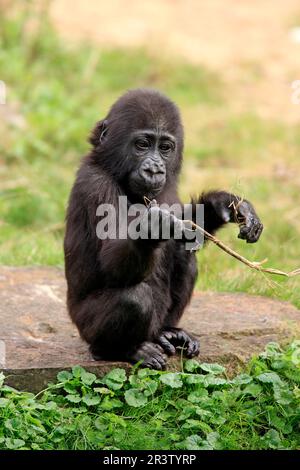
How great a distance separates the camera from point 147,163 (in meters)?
5.95

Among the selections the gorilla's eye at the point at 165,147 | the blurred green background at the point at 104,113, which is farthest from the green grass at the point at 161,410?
the blurred green background at the point at 104,113

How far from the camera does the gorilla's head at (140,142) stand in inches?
235

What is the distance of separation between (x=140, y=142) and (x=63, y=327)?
156cm

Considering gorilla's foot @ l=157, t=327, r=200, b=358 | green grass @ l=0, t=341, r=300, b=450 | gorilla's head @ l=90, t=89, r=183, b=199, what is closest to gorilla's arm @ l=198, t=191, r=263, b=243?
gorilla's head @ l=90, t=89, r=183, b=199

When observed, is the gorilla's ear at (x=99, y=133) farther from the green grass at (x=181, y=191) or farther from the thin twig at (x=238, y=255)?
the green grass at (x=181, y=191)

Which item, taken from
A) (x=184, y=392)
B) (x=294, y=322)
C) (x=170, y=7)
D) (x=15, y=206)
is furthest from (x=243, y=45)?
(x=184, y=392)

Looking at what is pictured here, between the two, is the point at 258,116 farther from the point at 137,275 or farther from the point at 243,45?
the point at 137,275

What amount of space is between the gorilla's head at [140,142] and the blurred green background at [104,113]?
2.02 m

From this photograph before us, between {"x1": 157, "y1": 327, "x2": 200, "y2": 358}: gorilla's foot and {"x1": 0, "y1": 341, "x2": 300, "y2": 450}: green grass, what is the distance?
4.0 inches

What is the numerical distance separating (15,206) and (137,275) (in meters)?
4.96

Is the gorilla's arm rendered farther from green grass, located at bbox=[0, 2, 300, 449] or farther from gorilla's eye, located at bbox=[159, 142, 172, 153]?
gorilla's eye, located at bbox=[159, 142, 172, 153]

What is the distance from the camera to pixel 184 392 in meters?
5.88

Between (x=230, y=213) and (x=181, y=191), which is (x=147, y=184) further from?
(x=181, y=191)

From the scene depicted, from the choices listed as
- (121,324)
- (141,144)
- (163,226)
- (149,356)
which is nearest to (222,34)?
(141,144)
